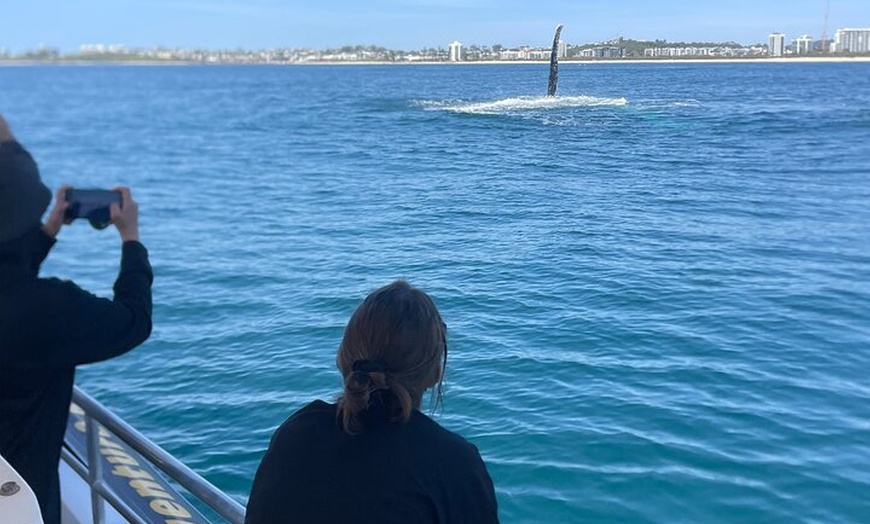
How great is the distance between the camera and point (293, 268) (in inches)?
407

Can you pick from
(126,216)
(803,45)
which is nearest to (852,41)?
(803,45)

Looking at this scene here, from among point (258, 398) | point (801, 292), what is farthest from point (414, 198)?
point (258, 398)

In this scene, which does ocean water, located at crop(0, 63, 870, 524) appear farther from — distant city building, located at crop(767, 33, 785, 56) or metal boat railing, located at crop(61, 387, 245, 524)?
distant city building, located at crop(767, 33, 785, 56)

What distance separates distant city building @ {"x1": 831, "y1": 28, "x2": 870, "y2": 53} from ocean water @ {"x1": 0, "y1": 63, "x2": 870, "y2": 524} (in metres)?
2.21

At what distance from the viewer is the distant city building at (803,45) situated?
6.54m

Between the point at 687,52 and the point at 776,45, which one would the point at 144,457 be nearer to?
the point at 687,52

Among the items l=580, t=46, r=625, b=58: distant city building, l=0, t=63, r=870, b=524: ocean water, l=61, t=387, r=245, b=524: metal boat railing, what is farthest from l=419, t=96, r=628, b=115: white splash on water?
l=61, t=387, r=245, b=524: metal boat railing

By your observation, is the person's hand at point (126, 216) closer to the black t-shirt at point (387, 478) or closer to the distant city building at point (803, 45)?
the black t-shirt at point (387, 478)

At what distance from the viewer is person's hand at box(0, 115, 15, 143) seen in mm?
1561

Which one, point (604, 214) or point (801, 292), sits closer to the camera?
point (801, 292)

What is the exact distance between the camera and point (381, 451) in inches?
46.0

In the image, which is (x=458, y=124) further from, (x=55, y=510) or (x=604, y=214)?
(x=55, y=510)

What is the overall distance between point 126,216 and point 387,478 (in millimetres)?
796

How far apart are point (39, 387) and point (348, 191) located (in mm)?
13409
